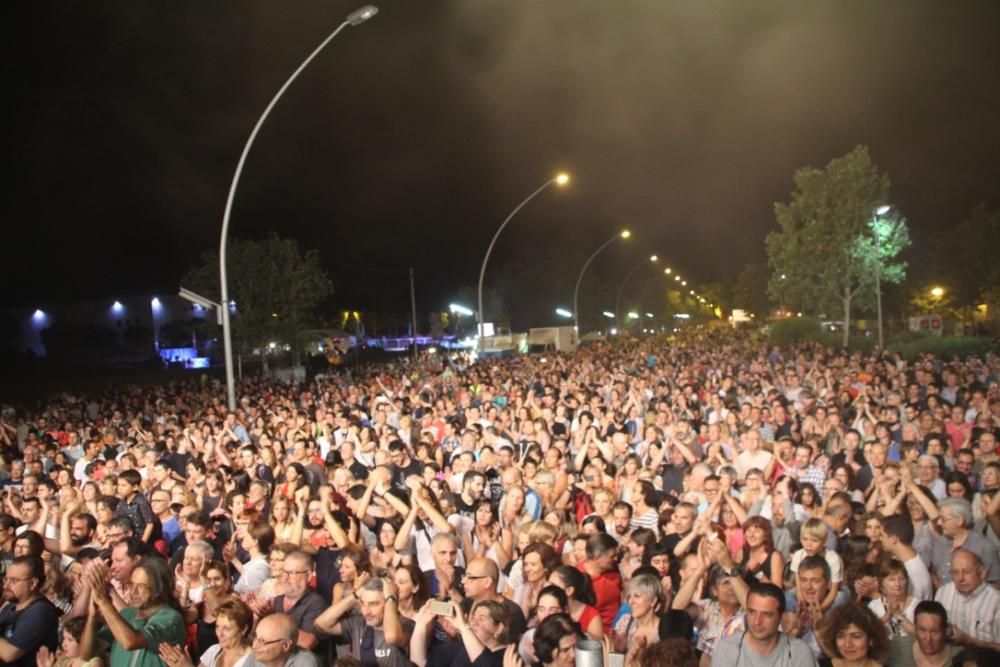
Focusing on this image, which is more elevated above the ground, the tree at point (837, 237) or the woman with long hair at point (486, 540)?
the tree at point (837, 237)

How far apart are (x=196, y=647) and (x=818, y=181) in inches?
1460

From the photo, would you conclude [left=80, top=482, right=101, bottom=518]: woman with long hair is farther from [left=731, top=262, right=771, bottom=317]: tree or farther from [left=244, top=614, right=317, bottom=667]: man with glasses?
[left=731, top=262, right=771, bottom=317]: tree

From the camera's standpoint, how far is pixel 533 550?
17.0 ft

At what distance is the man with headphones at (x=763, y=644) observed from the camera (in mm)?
3871

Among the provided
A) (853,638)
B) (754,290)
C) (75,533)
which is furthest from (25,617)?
(754,290)

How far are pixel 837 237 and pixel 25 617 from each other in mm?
37515

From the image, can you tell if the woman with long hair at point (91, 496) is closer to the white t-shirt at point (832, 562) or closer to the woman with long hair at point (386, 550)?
the woman with long hair at point (386, 550)

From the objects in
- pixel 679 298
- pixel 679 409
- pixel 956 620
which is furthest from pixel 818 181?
pixel 679 298

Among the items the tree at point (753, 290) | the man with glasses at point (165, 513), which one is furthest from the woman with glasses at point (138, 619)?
the tree at point (753, 290)

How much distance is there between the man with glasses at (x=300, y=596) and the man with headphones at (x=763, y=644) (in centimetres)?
238

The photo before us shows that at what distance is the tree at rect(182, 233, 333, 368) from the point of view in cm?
3225

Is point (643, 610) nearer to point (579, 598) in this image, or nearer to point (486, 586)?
point (579, 598)

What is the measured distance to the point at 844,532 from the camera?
6.12 m

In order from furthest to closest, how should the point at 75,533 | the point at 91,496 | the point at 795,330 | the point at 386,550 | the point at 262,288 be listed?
1. the point at 795,330
2. the point at 262,288
3. the point at 91,496
4. the point at 75,533
5. the point at 386,550
